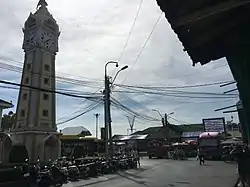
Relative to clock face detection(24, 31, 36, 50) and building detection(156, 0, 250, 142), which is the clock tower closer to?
clock face detection(24, 31, 36, 50)

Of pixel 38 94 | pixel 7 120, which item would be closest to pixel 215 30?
pixel 38 94

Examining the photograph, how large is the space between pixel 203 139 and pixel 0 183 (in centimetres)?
2743

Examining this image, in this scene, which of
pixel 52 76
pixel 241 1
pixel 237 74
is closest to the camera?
pixel 241 1

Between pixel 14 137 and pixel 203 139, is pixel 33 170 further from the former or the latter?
pixel 203 139

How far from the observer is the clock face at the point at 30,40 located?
34.1m

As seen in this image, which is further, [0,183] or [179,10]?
[0,183]

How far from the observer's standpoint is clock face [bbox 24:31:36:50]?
34.1 m

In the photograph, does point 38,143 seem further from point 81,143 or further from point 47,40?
point 47,40

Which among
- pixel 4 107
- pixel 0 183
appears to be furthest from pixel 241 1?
pixel 4 107

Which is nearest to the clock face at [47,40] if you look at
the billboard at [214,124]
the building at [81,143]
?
the building at [81,143]

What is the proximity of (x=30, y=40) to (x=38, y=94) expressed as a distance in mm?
6984

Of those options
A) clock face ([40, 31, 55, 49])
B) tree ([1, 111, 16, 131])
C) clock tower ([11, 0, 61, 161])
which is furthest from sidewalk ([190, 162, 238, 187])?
tree ([1, 111, 16, 131])

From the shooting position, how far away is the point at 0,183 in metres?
12.2

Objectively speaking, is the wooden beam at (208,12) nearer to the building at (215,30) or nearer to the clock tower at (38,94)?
the building at (215,30)
